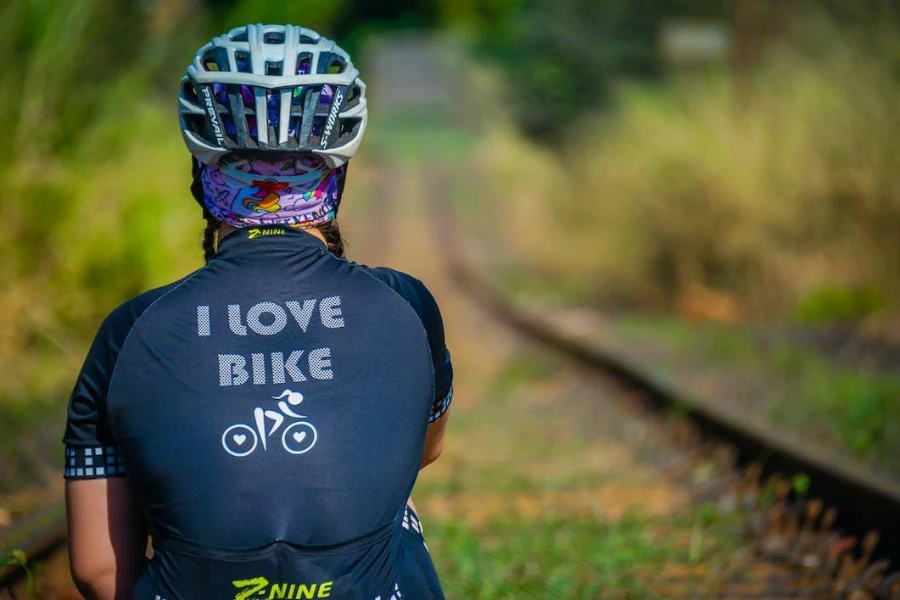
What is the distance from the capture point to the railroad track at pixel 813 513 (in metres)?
4.99

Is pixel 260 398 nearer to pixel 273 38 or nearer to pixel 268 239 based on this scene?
pixel 268 239

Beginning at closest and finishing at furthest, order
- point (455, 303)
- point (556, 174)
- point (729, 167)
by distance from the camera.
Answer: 1. point (729, 167)
2. point (455, 303)
3. point (556, 174)

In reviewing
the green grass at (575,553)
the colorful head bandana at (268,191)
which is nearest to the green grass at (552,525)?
the green grass at (575,553)

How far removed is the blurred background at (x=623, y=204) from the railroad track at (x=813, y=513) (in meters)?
0.50

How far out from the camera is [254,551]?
2.44m

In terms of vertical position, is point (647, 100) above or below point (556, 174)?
above

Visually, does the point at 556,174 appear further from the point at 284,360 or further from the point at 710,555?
the point at 284,360

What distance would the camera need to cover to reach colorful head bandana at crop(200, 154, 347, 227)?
2785 mm

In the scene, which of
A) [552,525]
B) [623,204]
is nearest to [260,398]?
[552,525]

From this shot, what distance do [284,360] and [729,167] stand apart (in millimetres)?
13503

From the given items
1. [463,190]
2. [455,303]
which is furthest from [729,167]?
[463,190]

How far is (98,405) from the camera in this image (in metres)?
2.56

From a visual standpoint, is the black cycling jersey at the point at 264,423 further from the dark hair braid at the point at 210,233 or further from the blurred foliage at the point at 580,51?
the blurred foliage at the point at 580,51

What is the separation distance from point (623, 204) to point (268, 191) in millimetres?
15852
